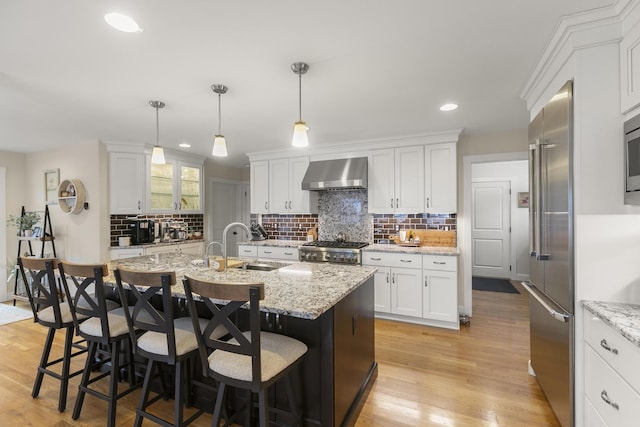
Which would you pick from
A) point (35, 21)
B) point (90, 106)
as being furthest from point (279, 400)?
point (90, 106)

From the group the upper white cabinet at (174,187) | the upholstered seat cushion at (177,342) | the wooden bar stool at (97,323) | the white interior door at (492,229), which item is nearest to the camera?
the upholstered seat cushion at (177,342)

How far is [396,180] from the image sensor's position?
401cm

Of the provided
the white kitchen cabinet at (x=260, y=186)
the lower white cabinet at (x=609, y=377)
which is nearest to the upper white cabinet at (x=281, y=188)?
the white kitchen cabinet at (x=260, y=186)

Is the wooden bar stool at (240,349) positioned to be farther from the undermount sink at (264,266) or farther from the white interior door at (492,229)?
the white interior door at (492,229)

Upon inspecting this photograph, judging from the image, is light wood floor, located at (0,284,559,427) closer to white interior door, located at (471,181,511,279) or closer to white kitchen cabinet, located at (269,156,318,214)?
white kitchen cabinet, located at (269,156,318,214)

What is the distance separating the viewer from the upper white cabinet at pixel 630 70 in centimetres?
145

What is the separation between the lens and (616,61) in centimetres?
160

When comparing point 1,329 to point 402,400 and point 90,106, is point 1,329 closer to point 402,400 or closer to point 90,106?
point 90,106

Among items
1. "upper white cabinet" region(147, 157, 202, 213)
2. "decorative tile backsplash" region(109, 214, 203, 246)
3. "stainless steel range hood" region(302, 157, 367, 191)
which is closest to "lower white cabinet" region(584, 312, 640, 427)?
"stainless steel range hood" region(302, 157, 367, 191)

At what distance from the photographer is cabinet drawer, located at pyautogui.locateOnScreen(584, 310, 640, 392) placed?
120 cm

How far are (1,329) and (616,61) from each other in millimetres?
6102

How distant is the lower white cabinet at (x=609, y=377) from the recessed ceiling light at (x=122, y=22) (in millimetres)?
2753

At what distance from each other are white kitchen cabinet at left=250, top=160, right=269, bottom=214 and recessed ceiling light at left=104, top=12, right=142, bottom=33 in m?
3.21

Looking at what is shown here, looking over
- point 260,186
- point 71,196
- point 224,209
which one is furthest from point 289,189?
point 71,196
